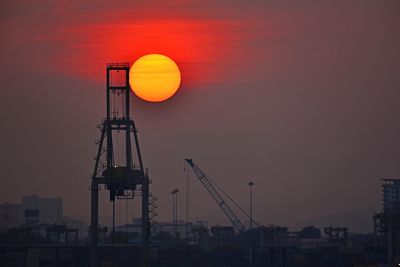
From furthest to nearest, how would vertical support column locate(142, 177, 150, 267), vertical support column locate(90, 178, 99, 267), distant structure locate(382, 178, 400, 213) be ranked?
distant structure locate(382, 178, 400, 213) < vertical support column locate(90, 178, 99, 267) < vertical support column locate(142, 177, 150, 267)

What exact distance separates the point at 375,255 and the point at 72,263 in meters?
34.3

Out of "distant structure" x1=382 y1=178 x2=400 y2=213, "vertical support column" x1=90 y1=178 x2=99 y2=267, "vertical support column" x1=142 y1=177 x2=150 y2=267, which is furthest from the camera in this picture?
"distant structure" x1=382 y1=178 x2=400 y2=213

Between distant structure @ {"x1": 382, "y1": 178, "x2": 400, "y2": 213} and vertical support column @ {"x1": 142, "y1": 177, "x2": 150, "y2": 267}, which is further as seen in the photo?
distant structure @ {"x1": 382, "y1": 178, "x2": 400, "y2": 213}

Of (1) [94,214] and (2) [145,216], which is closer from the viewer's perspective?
(1) [94,214]

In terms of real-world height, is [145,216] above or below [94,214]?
below

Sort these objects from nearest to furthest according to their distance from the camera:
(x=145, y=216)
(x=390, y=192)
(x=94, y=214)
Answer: (x=94, y=214)
(x=145, y=216)
(x=390, y=192)

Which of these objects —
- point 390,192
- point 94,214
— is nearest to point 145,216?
point 94,214

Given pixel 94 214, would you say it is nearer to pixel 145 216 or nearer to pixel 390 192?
pixel 145 216

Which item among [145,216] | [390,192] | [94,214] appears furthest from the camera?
[390,192]

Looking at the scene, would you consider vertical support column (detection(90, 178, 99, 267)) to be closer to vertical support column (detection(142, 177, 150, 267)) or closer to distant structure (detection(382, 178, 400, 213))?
vertical support column (detection(142, 177, 150, 267))

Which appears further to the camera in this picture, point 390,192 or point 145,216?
point 390,192

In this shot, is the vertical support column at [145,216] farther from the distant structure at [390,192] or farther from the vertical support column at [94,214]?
the distant structure at [390,192]

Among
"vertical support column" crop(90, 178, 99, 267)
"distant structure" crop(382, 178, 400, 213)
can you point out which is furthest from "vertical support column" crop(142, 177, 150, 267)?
"distant structure" crop(382, 178, 400, 213)

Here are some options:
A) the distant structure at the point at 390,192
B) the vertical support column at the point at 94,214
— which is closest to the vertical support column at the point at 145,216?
the vertical support column at the point at 94,214
